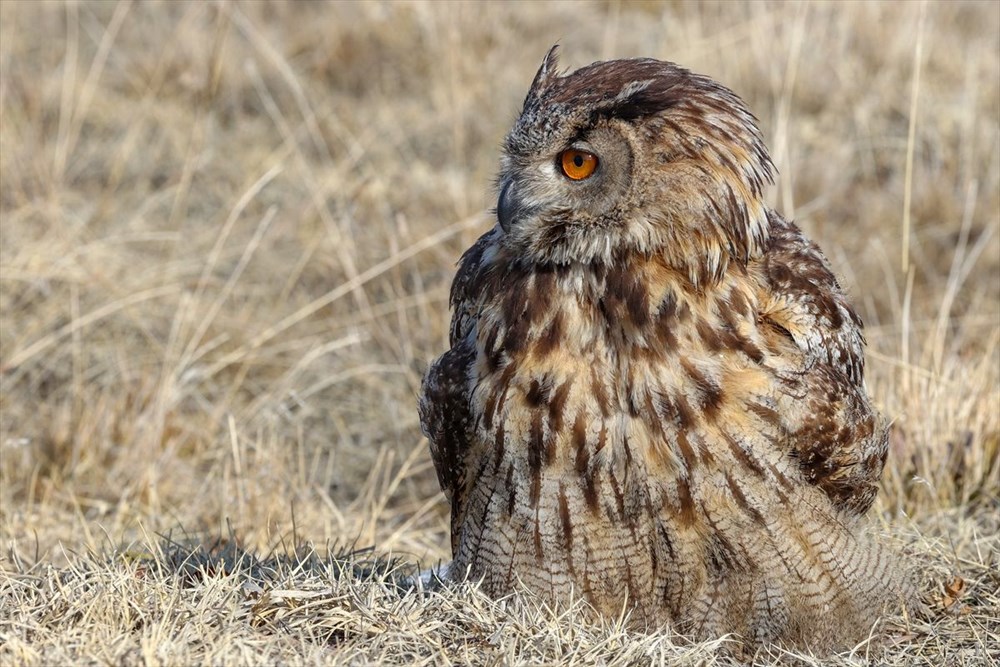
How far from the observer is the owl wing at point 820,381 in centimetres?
303

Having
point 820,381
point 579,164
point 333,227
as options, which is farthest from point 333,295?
point 820,381

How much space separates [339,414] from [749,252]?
2779 millimetres

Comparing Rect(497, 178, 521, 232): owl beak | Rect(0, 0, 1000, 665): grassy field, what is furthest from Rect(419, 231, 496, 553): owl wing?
Rect(0, 0, 1000, 665): grassy field

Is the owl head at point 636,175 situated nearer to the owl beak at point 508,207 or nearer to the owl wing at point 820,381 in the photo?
the owl beak at point 508,207

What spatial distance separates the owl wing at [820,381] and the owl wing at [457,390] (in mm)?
715

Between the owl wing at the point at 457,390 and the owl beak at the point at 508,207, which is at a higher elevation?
the owl beak at the point at 508,207

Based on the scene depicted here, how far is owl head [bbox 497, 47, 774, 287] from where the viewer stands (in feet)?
9.59

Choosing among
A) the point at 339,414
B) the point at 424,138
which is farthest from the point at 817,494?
the point at 424,138

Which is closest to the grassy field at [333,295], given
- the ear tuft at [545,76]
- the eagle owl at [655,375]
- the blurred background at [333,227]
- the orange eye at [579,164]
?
the blurred background at [333,227]

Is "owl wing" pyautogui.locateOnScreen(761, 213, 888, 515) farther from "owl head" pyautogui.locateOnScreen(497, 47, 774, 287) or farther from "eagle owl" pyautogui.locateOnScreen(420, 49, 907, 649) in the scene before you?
"owl head" pyautogui.locateOnScreen(497, 47, 774, 287)

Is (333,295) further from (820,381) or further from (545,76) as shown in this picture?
(820,381)

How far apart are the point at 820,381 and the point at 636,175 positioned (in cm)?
66

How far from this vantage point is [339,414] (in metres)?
5.48

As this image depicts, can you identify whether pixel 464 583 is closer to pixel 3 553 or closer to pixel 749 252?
pixel 749 252
